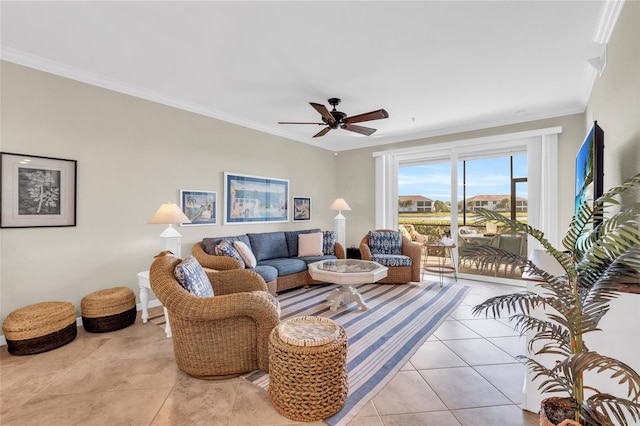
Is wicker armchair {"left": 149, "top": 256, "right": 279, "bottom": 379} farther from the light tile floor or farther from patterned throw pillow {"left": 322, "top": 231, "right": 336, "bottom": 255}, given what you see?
patterned throw pillow {"left": 322, "top": 231, "right": 336, "bottom": 255}

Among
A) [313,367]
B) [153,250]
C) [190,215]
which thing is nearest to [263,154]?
[190,215]

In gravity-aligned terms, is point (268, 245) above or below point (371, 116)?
below

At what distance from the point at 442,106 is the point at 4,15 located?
4616mm

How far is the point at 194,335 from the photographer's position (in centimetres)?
212

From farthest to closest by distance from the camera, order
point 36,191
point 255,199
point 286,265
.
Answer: point 255,199 → point 286,265 → point 36,191

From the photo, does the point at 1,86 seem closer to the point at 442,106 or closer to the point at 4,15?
the point at 4,15

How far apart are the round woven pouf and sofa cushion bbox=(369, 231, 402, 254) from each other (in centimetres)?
347

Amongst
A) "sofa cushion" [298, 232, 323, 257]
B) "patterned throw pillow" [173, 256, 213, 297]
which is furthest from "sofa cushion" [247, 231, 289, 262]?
"patterned throw pillow" [173, 256, 213, 297]

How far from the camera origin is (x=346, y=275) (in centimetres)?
332

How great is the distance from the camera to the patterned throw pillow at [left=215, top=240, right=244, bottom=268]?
141 inches

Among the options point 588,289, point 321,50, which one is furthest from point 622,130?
point 321,50

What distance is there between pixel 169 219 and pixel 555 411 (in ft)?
11.0

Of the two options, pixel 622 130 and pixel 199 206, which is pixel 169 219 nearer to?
pixel 199 206

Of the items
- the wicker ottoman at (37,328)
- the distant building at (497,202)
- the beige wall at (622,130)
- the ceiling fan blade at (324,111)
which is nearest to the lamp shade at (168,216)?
the wicker ottoman at (37,328)
